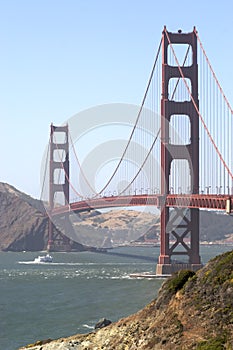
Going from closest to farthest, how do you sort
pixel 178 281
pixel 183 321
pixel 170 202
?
pixel 183 321, pixel 178 281, pixel 170 202

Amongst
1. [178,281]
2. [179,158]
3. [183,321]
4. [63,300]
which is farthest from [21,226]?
[183,321]

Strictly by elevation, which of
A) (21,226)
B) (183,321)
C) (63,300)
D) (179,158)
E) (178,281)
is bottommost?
(63,300)

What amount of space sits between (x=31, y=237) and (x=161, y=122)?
293ft

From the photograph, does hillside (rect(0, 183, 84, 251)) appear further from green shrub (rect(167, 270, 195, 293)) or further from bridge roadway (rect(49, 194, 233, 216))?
green shrub (rect(167, 270, 195, 293))

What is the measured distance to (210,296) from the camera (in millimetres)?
28484

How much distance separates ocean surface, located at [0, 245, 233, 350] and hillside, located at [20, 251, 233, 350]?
12.8 metres

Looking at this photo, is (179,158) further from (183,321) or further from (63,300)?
(183,321)

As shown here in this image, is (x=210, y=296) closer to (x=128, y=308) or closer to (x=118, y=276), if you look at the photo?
(x=128, y=308)

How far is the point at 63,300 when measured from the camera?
62.8 meters

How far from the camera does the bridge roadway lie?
65.2 meters

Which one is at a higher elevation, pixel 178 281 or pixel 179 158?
pixel 179 158

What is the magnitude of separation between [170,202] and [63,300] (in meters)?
22.1

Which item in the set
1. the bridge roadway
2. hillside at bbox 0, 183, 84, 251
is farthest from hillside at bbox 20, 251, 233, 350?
hillside at bbox 0, 183, 84, 251

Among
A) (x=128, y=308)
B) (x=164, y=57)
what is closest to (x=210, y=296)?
(x=128, y=308)
